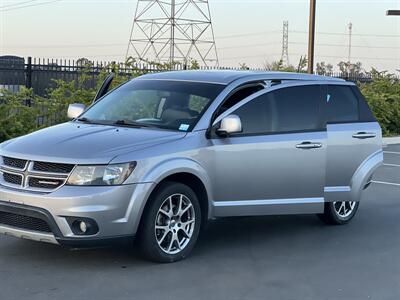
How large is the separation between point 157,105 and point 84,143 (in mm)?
1186

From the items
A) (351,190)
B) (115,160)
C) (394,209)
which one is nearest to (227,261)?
(115,160)

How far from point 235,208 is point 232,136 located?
2.37ft

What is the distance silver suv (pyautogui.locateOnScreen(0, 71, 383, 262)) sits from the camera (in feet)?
18.0

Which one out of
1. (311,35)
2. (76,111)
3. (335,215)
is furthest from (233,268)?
(311,35)

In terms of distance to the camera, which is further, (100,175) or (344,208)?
(344,208)

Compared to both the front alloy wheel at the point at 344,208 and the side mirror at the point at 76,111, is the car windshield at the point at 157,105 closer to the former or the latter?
the side mirror at the point at 76,111

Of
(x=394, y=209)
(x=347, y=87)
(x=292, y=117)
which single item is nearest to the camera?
(x=292, y=117)

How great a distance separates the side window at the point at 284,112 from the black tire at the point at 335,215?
3.75 ft

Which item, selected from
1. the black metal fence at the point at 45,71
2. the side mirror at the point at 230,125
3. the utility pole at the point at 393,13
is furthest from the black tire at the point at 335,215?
the utility pole at the point at 393,13

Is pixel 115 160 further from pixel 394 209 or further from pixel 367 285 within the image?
pixel 394 209

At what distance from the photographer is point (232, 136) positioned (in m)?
6.41

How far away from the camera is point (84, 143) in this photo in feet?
18.9

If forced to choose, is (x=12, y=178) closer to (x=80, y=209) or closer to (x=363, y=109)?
(x=80, y=209)

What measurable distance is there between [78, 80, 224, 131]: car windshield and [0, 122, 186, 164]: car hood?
9.6 inches
